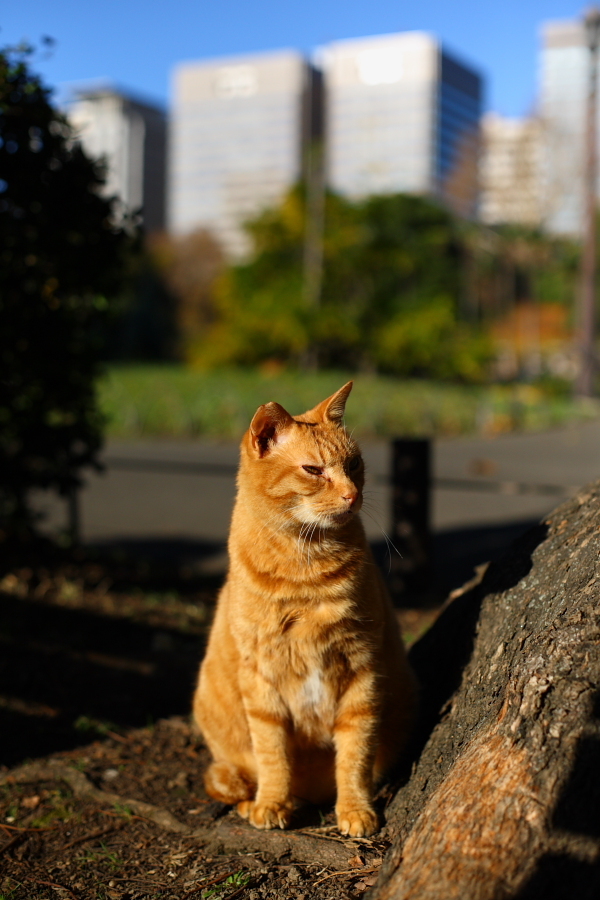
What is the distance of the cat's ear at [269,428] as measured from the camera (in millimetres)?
2395

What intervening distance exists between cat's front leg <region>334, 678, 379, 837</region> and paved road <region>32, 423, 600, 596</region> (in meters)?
1.60

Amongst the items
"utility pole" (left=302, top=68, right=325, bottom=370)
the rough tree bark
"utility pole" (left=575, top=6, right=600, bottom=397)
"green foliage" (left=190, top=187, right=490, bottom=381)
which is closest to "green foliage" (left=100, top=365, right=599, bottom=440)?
"utility pole" (left=575, top=6, right=600, bottom=397)

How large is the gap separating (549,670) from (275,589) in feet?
2.77

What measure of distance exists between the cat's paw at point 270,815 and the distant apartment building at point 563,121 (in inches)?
1044

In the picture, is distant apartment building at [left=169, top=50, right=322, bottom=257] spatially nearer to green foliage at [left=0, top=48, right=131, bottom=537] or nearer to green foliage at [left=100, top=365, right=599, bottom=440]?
green foliage at [left=100, top=365, right=599, bottom=440]

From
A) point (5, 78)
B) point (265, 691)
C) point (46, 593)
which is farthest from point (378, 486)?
point (265, 691)

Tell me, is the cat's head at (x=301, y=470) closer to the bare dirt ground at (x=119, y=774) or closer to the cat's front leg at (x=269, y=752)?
the cat's front leg at (x=269, y=752)

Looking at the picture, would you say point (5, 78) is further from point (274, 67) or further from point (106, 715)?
point (274, 67)

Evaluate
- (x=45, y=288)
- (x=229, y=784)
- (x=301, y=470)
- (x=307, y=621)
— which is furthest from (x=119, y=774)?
(x=45, y=288)

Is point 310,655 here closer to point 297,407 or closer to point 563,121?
point 297,407

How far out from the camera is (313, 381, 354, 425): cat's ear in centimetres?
258

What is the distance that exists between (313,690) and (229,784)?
1.99 feet

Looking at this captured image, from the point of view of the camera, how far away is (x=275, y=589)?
7.80ft

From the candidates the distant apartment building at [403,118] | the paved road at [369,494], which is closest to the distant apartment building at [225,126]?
the distant apartment building at [403,118]
